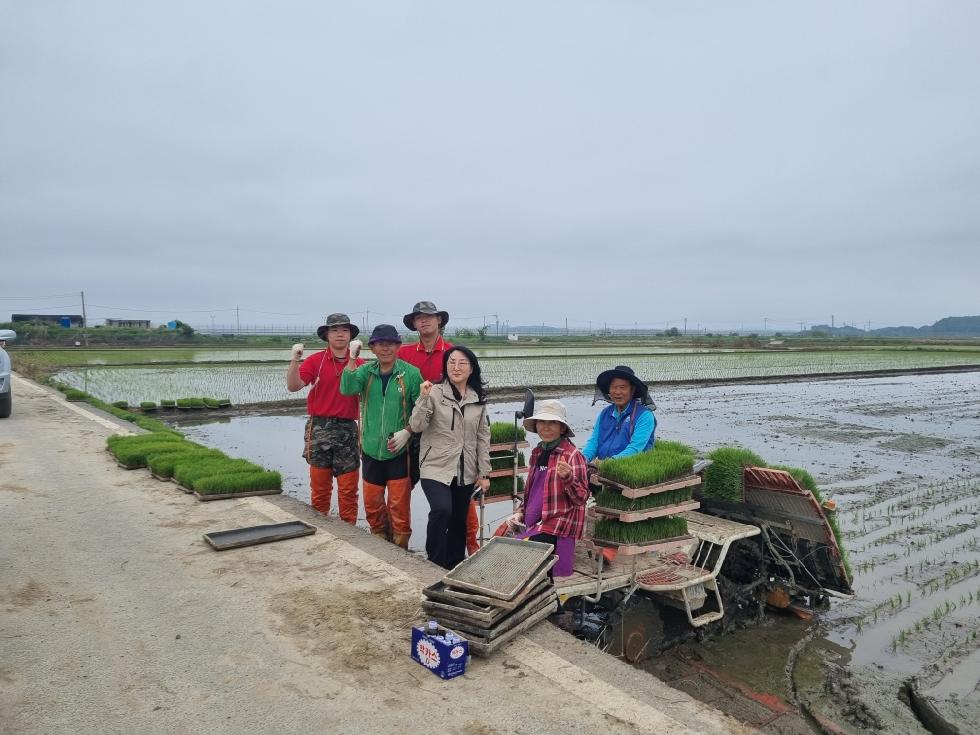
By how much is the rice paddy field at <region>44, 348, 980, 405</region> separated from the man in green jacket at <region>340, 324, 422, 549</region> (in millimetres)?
17039

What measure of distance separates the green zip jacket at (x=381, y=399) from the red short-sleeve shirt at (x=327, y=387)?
21.5 inches

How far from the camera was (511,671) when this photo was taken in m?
3.49

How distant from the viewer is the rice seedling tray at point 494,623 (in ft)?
11.8

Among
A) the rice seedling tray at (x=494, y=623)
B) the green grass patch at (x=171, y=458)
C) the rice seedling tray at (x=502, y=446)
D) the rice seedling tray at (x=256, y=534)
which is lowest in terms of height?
the rice seedling tray at (x=256, y=534)

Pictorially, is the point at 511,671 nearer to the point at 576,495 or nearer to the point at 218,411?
the point at 576,495

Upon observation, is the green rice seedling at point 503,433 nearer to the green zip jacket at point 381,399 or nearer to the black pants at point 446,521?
the black pants at point 446,521

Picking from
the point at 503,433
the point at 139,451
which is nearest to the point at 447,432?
the point at 503,433

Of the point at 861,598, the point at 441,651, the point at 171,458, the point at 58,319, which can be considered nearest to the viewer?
the point at 441,651

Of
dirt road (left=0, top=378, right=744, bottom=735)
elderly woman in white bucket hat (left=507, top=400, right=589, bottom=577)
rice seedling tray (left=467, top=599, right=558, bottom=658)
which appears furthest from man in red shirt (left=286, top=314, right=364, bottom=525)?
rice seedling tray (left=467, top=599, right=558, bottom=658)

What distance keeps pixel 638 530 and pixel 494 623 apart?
6.43 feet

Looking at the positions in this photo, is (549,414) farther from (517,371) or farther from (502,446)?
(517,371)

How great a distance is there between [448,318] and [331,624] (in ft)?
8.33

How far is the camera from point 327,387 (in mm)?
5887

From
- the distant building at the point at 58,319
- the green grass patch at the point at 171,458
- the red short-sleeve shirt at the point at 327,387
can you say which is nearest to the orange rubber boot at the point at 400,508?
the red short-sleeve shirt at the point at 327,387
